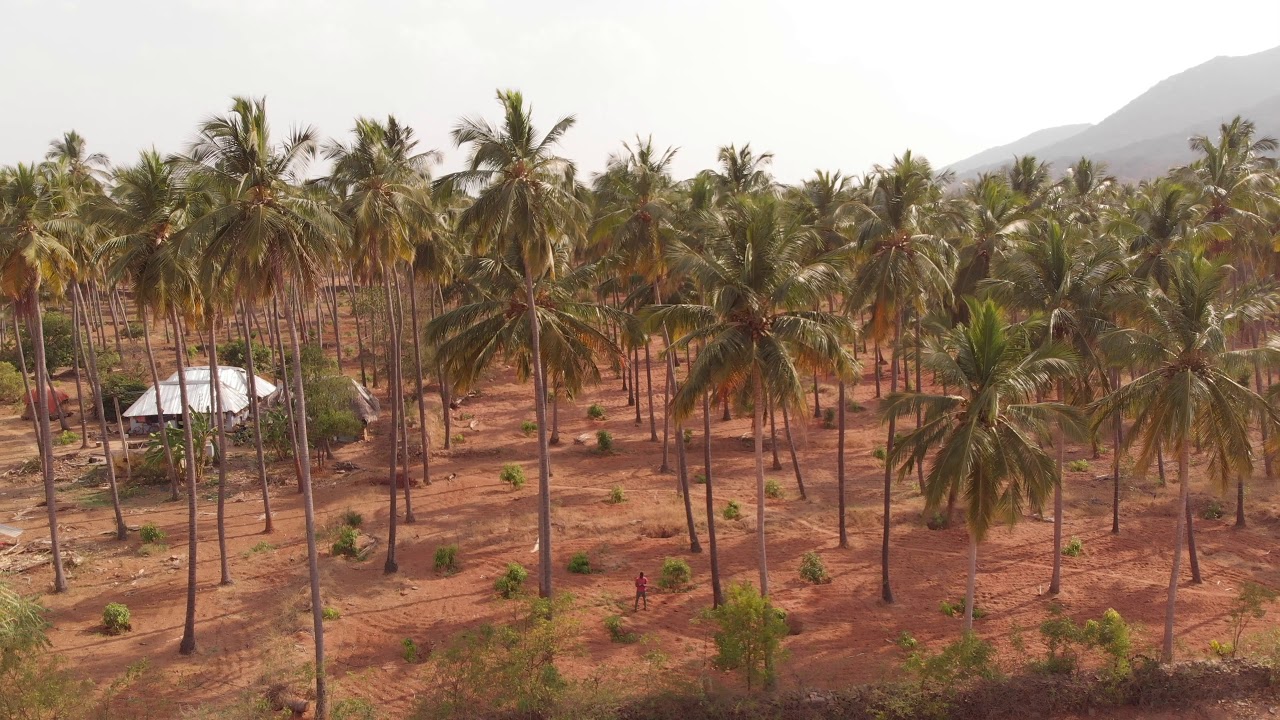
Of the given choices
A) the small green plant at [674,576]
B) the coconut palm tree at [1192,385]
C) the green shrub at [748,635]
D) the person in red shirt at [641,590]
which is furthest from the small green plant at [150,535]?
the coconut palm tree at [1192,385]

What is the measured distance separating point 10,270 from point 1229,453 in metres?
30.5

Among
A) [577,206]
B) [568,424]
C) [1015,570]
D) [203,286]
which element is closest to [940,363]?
[577,206]

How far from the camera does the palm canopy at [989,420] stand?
16.1m

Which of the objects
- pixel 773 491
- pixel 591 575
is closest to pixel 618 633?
pixel 591 575

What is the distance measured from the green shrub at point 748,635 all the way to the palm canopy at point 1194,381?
9.12 m

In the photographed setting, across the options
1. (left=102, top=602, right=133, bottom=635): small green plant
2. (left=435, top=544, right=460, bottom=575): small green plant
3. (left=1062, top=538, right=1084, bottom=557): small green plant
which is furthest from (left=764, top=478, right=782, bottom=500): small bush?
(left=102, top=602, right=133, bottom=635): small green plant

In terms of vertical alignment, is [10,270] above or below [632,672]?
above

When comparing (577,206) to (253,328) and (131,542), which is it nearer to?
(131,542)

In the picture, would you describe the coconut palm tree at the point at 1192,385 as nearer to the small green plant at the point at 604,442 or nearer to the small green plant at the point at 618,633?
the small green plant at the point at 618,633

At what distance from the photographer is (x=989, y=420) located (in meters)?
16.3

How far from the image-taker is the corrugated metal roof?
3756cm

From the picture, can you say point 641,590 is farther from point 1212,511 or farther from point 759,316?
point 1212,511

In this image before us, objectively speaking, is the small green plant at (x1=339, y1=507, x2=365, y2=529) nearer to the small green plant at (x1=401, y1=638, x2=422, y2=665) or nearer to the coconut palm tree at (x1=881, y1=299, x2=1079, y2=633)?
the small green plant at (x1=401, y1=638, x2=422, y2=665)

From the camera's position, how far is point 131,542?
2666cm
